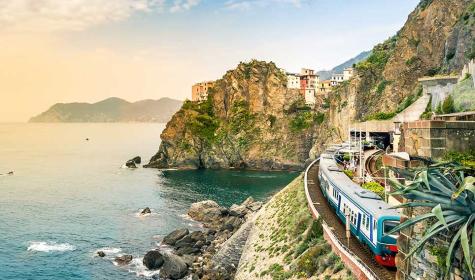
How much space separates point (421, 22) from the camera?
81688 millimetres

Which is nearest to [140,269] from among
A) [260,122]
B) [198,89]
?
[260,122]

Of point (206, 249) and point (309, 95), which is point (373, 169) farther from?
point (309, 95)

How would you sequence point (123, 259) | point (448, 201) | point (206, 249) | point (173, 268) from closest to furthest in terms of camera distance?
point (448, 201) → point (173, 268) → point (123, 259) → point (206, 249)

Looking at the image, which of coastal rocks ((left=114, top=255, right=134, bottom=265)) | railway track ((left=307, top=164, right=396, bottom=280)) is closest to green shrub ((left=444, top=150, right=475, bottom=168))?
railway track ((left=307, top=164, right=396, bottom=280))

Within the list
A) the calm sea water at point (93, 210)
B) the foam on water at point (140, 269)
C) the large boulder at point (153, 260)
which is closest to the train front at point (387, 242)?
the foam on water at point (140, 269)

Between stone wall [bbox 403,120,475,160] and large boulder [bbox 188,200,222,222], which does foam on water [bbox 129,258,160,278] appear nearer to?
large boulder [bbox 188,200,222,222]

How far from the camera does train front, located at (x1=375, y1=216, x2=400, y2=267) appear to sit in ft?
66.2

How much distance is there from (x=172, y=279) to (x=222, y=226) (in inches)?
677

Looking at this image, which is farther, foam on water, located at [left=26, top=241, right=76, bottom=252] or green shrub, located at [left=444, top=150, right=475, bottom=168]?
foam on water, located at [left=26, top=241, right=76, bottom=252]

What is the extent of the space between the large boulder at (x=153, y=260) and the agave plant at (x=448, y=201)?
1414 inches

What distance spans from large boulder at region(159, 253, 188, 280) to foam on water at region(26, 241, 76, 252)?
49.5 feet

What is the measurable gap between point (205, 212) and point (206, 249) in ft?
52.0

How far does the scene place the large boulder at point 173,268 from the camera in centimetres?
4012

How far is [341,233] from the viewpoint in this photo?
27281 millimetres
